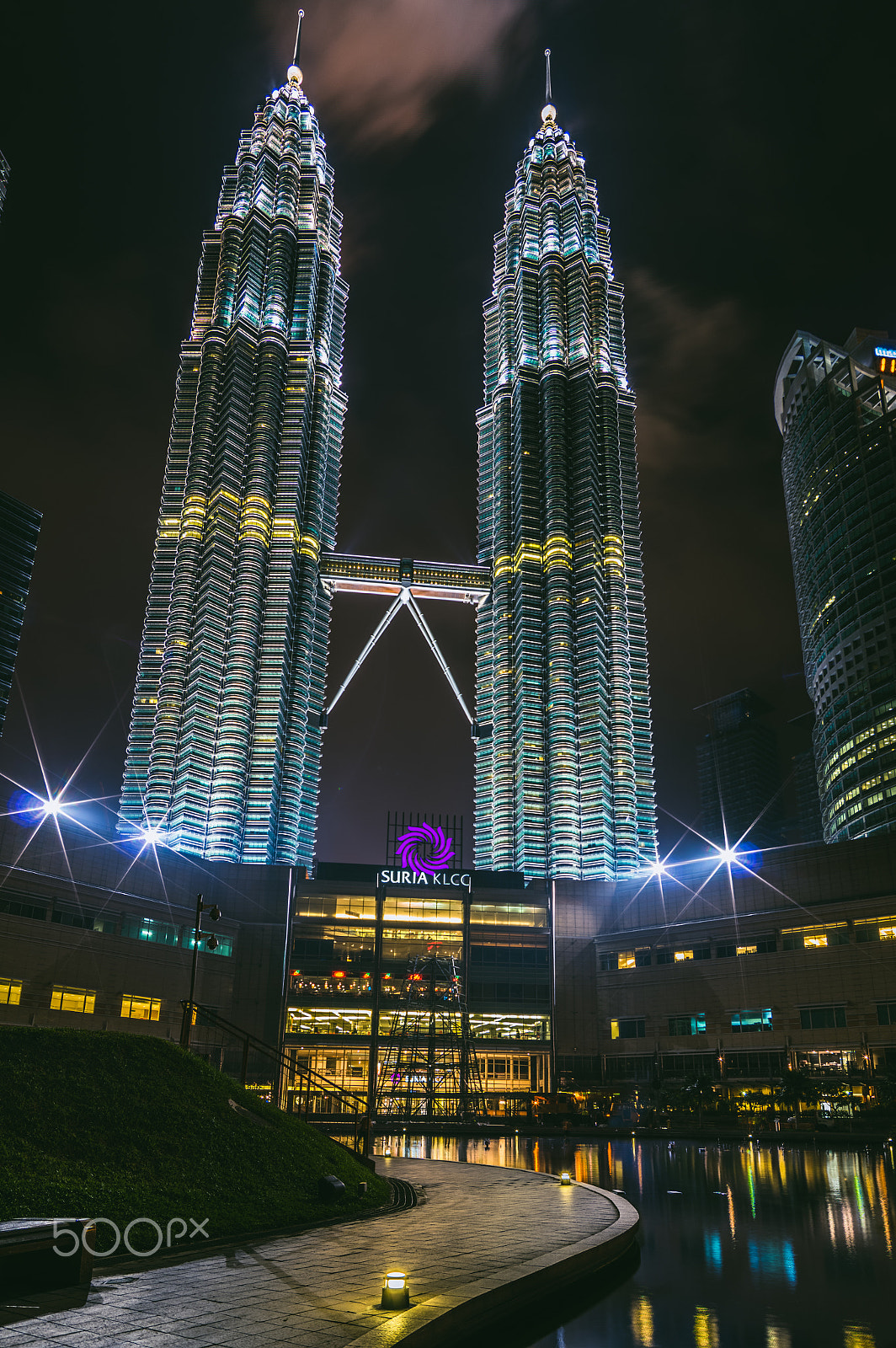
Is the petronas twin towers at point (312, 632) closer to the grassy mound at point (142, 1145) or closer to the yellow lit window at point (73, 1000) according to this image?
the yellow lit window at point (73, 1000)

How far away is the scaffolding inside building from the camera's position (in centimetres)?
10200

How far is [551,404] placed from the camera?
642 feet

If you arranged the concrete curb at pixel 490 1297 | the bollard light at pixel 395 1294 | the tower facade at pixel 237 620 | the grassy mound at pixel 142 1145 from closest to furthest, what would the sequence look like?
the concrete curb at pixel 490 1297
the bollard light at pixel 395 1294
the grassy mound at pixel 142 1145
the tower facade at pixel 237 620

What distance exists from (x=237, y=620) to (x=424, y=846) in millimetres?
62111

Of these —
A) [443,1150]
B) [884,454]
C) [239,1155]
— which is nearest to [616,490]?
[884,454]

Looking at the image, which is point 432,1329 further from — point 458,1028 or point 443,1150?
point 458,1028

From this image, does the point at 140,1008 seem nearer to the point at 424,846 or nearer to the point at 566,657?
the point at 424,846

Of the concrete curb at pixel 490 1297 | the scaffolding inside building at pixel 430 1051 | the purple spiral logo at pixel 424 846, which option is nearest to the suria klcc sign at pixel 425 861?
the purple spiral logo at pixel 424 846

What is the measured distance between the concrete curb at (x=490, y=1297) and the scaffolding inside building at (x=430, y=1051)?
8294 cm

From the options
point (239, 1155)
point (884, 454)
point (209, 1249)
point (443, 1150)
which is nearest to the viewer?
point (209, 1249)

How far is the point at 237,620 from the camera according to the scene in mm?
171625

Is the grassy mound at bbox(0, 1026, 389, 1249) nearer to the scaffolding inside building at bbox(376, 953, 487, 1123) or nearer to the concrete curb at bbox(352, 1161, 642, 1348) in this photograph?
the concrete curb at bbox(352, 1161, 642, 1348)

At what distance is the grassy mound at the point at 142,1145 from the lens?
1642 cm

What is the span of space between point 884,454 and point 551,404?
6714 centimetres
